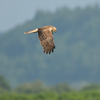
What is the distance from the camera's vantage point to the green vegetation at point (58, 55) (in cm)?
9256

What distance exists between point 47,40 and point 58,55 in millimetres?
96259

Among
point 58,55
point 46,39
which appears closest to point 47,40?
point 46,39

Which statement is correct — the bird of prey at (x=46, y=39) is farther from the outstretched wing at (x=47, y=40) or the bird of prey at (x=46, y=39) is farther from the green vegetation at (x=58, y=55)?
the green vegetation at (x=58, y=55)

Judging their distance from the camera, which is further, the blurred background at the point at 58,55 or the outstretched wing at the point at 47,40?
the blurred background at the point at 58,55

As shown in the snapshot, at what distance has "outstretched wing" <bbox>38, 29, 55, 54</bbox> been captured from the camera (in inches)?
290

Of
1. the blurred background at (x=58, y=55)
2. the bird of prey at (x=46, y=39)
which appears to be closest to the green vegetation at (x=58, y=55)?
the blurred background at (x=58, y=55)

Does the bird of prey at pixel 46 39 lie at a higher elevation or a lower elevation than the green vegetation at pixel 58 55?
lower

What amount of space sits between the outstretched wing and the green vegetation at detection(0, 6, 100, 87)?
76.0 meters

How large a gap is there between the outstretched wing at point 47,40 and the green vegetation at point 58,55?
7603cm

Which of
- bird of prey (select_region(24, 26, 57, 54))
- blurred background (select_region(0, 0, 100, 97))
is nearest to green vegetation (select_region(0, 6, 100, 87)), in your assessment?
blurred background (select_region(0, 0, 100, 97))

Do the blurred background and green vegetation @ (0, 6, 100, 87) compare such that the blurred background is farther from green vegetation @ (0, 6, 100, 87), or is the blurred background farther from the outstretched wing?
the outstretched wing

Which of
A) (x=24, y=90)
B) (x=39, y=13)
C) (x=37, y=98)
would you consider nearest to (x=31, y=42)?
(x=39, y=13)

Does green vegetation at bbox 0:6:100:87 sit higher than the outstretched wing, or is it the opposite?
green vegetation at bbox 0:6:100:87

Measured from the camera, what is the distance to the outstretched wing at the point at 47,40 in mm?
7355
